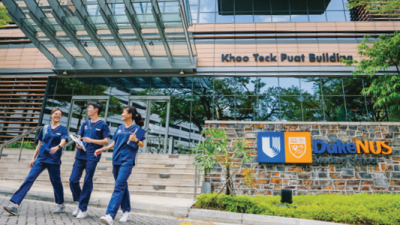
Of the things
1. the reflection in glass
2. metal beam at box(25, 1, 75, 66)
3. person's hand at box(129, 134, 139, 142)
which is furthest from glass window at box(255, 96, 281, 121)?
metal beam at box(25, 1, 75, 66)

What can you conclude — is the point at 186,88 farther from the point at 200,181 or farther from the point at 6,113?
the point at 6,113

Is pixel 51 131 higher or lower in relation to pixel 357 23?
lower

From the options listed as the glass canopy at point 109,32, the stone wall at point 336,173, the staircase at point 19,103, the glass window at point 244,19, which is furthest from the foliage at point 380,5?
the staircase at point 19,103

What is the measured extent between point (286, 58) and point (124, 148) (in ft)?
37.2

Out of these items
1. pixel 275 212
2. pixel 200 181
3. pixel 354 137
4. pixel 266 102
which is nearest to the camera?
pixel 275 212

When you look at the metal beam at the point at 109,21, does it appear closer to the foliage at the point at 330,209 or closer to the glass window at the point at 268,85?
the glass window at the point at 268,85

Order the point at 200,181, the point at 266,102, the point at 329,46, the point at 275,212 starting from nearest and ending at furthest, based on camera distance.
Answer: the point at 275,212 < the point at 200,181 < the point at 266,102 < the point at 329,46

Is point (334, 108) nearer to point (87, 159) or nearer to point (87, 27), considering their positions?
point (87, 159)

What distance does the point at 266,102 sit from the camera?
38.8ft

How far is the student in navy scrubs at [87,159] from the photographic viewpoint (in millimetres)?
3385

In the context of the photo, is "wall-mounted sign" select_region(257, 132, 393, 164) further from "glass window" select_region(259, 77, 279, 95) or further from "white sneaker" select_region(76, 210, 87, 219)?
"white sneaker" select_region(76, 210, 87, 219)

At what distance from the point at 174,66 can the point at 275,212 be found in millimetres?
9272

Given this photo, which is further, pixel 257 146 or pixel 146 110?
pixel 146 110

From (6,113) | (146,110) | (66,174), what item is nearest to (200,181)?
(66,174)
